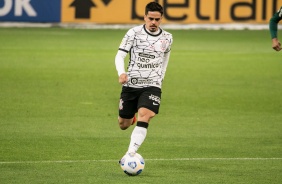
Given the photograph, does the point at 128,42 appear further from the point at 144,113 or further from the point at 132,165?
the point at 132,165

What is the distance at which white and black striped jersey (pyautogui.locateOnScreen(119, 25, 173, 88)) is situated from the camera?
11.7 meters

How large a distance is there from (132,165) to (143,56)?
1482 mm

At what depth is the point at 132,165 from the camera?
1095cm

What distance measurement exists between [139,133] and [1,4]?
24990 millimetres

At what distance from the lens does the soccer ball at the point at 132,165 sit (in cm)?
1095

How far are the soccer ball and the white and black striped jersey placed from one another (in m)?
1.11

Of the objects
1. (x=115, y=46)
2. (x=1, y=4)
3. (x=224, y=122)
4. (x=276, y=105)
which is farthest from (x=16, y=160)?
(x=1, y=4)

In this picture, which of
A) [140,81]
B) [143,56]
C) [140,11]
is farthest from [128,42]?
[140,11]

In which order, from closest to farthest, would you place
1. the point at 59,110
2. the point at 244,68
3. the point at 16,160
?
the point at 16,160, the point at 59,110, the point at 244,68

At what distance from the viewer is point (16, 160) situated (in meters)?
12.1

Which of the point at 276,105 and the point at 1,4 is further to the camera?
the point at 1,4

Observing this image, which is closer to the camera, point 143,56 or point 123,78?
point 123,78

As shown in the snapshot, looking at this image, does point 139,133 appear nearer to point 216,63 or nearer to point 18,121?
point 18,121

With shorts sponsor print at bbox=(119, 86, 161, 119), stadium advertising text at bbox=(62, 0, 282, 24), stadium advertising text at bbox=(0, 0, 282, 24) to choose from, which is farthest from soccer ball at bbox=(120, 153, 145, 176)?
stadium advertising text at bbox=(62, 0, 282, 24)
